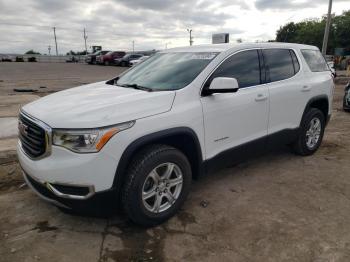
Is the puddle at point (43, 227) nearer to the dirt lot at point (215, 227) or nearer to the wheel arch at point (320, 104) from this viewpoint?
the dirt lot at point (215, 227)

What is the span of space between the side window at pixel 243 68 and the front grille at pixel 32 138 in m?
1.82

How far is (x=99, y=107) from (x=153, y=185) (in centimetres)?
90

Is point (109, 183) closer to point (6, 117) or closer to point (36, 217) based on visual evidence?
point (36, 217)

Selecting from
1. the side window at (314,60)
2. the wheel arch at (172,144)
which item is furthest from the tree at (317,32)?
the wheel arch at (172,144)

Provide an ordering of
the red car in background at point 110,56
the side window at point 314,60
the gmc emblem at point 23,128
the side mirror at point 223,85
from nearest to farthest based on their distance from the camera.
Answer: the gmc emblem at point 23,128
the side mirror at point 223,85
the side window at point 314,60
the red car in background at point 110,56

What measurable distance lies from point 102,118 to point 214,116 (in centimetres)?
127

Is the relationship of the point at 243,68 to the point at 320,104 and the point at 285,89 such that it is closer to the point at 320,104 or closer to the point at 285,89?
the point at 285,89

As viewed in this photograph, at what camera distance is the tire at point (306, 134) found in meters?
5.06

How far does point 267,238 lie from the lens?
124 inches

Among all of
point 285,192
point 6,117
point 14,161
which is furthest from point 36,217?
point 6,117

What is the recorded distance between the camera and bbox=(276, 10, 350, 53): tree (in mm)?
65250

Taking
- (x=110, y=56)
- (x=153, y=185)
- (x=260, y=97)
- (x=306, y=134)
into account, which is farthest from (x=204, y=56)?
(x=110, y=56)

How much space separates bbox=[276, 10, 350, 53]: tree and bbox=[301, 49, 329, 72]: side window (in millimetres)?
67804

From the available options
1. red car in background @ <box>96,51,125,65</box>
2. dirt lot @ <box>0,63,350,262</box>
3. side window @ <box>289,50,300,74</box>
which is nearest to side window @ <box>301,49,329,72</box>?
side window @ <box>289,50,300,74</box>
